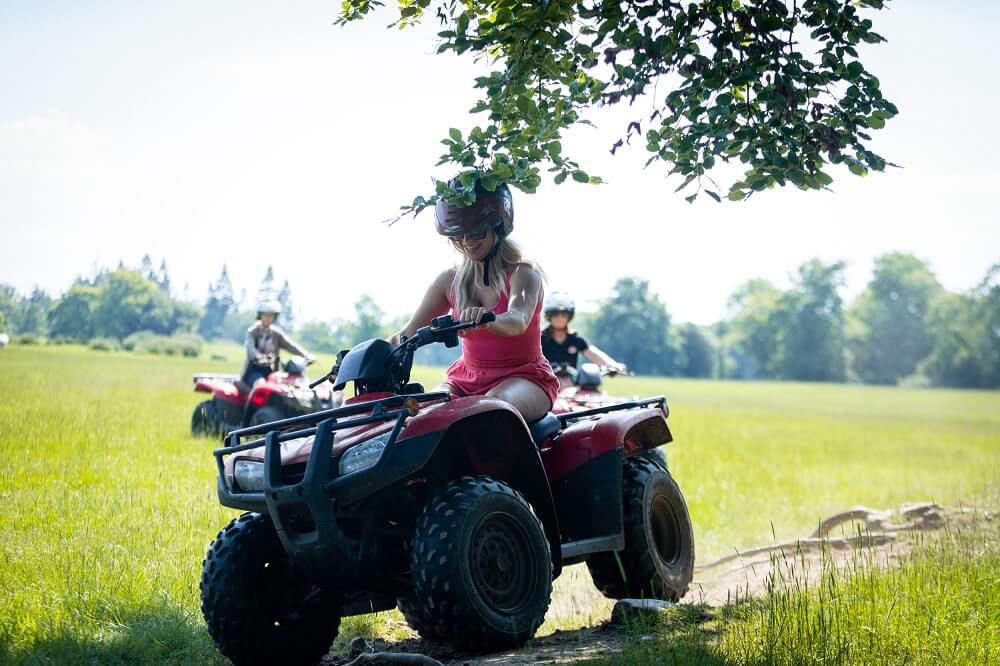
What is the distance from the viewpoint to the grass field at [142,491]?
5.59m

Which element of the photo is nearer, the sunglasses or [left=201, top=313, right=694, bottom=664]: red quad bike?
[left=201, top=313, right=694, bottom=664]: red quad bike

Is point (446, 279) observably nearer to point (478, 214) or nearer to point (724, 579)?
point (478, 214)

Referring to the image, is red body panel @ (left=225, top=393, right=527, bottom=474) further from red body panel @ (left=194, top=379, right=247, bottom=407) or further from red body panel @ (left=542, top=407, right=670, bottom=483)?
red body panel @ (left=194, top=379, right=247, bottom=407)

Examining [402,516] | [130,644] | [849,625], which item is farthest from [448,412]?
[849,625]

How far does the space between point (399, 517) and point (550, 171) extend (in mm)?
2645

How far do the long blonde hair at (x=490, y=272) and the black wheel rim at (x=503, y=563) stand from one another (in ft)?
4.14

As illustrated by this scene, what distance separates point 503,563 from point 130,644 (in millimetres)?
2027

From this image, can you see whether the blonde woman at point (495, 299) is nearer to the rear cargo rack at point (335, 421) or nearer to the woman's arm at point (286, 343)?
the rear cargo rack at point (335, 421)

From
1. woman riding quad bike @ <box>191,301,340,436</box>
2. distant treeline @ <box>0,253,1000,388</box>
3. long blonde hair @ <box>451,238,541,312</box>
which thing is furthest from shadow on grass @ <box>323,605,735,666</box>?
distant treeline @ <box>0,253,1000,388</box>

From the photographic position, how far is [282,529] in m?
4.59

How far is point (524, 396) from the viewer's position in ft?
17.9

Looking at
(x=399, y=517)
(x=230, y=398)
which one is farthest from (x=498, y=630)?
(x=230, y=398)

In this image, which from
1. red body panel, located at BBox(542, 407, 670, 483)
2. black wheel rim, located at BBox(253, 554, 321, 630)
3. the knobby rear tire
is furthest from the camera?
red body panel, located at BBox(542, 407, 670, 483)

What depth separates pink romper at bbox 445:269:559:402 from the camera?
5570mm
